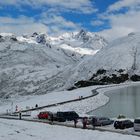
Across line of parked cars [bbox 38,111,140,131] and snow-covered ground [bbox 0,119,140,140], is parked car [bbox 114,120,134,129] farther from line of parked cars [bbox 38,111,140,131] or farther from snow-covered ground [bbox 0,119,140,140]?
snow-covered ground [bbox 0,119,140,140]

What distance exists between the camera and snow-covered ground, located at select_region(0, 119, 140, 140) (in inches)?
1542

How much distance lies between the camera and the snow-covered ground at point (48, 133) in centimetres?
3916

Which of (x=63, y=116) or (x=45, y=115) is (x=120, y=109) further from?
(x=63, y=116)

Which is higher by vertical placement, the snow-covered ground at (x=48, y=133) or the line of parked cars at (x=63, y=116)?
the line of parked cars at (x=63, y=116)

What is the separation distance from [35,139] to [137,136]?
31.7 ft

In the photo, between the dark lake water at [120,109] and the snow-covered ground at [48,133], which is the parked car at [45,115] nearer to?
the snow-covered ground at [48,133]

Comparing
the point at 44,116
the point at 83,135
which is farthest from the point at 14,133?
the point at 44,116

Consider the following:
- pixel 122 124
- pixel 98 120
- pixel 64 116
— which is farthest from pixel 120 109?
pixel 122 124

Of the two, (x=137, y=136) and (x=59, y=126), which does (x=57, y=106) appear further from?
(x=137, y=136)

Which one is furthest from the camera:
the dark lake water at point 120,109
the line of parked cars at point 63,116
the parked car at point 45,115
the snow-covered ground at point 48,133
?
the dark lake water at point 120,109

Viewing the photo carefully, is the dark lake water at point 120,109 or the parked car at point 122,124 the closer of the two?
the parked car at point 122,124

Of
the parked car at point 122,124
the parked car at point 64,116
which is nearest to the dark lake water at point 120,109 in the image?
the parked car at point 64,116

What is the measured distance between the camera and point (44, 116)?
59.5m

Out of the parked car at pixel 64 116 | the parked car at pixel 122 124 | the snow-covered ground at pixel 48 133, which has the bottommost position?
the snow-covered ground at pixel 48 133
